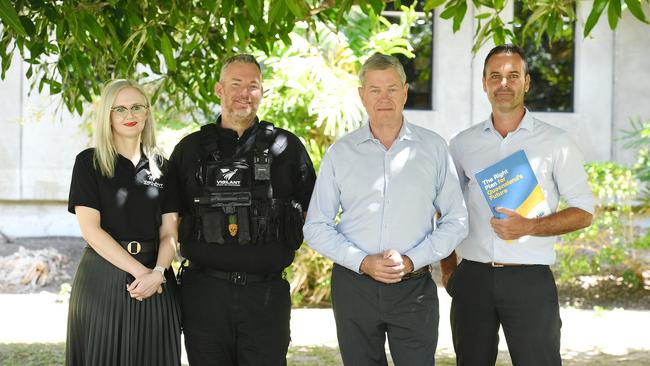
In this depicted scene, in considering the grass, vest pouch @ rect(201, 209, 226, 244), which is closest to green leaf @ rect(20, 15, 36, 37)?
vest pouch @ rect(201, 209, 226, 244)

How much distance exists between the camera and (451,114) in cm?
1518

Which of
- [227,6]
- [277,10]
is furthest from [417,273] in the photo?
[227,6]

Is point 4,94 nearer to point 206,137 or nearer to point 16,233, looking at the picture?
point 16,233

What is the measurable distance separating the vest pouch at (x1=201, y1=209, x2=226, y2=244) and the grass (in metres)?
3.50

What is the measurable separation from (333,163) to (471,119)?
10919mm

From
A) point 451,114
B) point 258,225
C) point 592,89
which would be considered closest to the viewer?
point 258,225

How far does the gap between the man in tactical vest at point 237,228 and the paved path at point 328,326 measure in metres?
4.14

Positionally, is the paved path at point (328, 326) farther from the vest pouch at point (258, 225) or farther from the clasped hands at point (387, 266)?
the clasped hands at point (387, 266)

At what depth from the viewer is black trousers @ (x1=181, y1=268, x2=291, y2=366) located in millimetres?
4711

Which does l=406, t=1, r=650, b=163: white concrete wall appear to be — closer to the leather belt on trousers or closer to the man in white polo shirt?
the man in white polo shirt

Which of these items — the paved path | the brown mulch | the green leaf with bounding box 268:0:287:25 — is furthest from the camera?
the brown mulch

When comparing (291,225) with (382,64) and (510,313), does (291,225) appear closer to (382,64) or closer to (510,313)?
(382,64)

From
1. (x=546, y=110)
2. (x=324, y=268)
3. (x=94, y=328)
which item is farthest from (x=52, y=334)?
(x=546, y=110)

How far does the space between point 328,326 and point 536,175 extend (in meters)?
5.46
